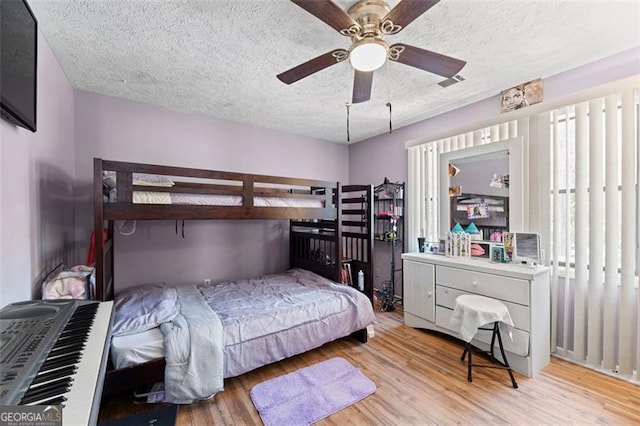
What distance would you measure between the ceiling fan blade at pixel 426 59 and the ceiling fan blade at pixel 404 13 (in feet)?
0.37

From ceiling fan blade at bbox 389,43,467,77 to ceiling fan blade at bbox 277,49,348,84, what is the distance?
305 millimetres

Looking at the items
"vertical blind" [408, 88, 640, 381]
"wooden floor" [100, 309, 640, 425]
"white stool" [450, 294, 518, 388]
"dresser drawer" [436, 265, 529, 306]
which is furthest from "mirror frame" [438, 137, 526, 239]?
"wooden floor" [100, 309, 640, 425]

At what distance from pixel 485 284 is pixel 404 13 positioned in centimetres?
221

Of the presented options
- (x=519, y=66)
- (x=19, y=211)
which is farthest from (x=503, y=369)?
(x=19, y=211)

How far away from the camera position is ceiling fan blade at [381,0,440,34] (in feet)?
4.08

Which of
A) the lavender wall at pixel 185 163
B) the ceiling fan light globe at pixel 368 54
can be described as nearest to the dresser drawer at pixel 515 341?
the ceiling fan light globe at pixel 368 54

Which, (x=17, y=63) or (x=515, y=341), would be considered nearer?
(x=17, y=63)

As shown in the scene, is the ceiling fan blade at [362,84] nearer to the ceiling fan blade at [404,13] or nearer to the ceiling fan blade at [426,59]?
the ceiling fan blade at [426,59]

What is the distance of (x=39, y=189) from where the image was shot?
1.84 m

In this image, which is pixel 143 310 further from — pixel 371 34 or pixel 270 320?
pixel 371 34

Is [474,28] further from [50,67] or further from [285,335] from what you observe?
[50,67]

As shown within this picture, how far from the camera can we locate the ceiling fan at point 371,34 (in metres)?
1.28

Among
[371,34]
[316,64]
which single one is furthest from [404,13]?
[316,64]

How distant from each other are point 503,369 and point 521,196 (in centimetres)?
154
